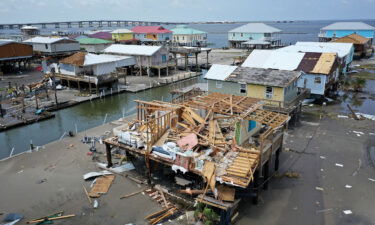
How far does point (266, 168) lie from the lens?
52.1 feet

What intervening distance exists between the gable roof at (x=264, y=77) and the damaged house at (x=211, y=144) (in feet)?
24.5

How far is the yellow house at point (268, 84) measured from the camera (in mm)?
25109

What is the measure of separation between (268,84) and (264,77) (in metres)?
1.17

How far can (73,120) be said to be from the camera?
94.0 ft

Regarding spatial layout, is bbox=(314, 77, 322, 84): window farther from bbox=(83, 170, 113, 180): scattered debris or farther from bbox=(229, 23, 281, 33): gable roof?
bbox=(229, 23, 281, 33): gable roof

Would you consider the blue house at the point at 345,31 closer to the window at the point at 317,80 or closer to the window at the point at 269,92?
the window at the point at 317,80

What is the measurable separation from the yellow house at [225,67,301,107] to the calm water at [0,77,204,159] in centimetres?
1094

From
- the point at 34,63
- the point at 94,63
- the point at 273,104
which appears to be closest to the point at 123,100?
the point at 94,63

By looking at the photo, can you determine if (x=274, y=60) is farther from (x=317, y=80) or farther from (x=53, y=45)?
(x=53, y=45)

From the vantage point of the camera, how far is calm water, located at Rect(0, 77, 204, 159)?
2369 centimetres

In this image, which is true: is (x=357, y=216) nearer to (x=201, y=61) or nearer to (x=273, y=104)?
(x=273, y=104)

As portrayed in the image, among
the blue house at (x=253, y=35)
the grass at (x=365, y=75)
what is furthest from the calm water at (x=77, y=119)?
the blue house at (x=253, y=35)

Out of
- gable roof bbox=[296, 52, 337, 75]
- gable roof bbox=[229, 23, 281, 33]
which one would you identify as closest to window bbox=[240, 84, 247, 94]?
gable roof bbox=[296, 52, 337, 75]

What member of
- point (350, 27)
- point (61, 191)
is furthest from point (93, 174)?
point (350, 27)
